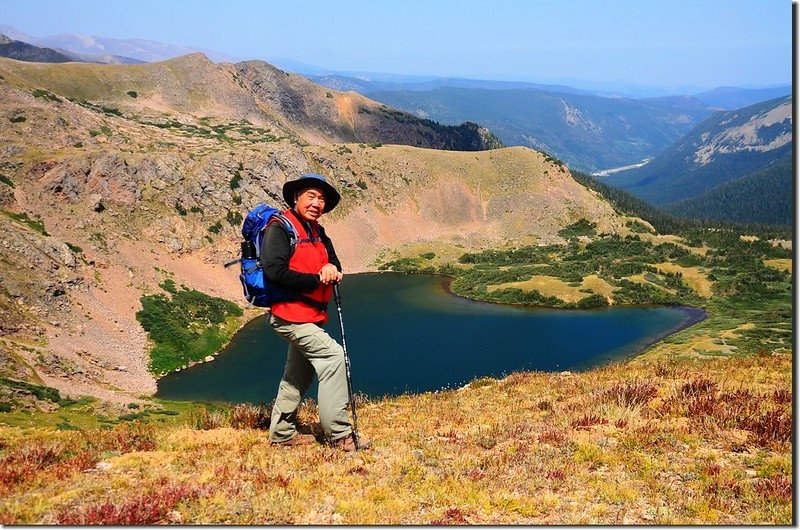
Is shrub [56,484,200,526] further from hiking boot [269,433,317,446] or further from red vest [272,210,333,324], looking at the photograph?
red vest [272,210,333,324]

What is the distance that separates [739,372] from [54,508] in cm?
1812

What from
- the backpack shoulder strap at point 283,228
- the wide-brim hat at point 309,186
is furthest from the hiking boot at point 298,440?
the wide-brim hat at point 309,186

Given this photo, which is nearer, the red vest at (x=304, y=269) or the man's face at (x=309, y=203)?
the red vest at (x=304, y=269)

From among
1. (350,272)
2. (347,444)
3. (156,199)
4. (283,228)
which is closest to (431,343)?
(350,272)

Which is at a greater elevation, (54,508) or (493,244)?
(54,508)

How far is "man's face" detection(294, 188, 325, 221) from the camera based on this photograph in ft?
32.5

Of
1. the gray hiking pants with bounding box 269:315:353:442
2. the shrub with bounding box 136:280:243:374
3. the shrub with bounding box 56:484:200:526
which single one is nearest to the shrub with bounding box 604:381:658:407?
the gray hiking pants with bounding box 269:315:353:442

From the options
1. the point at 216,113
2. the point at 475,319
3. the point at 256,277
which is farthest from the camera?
the point at 216,113

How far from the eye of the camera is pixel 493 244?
436 feet

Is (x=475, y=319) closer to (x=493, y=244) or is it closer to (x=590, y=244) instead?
(x=493, y=244)

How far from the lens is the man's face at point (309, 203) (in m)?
9.91

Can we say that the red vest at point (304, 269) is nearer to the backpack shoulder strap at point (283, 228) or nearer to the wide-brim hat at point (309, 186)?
the backpack shoulder strap at point (283, 228)

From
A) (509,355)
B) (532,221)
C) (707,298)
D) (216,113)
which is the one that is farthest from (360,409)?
(216,113)

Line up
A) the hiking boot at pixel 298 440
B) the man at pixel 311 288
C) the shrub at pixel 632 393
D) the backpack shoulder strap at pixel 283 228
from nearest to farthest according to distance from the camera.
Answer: the man at pixel 311 288
the backpack shoulder strap at pixel 283 228
the hiking boot at pixel 298 440
the shrub at pixel 632 393
